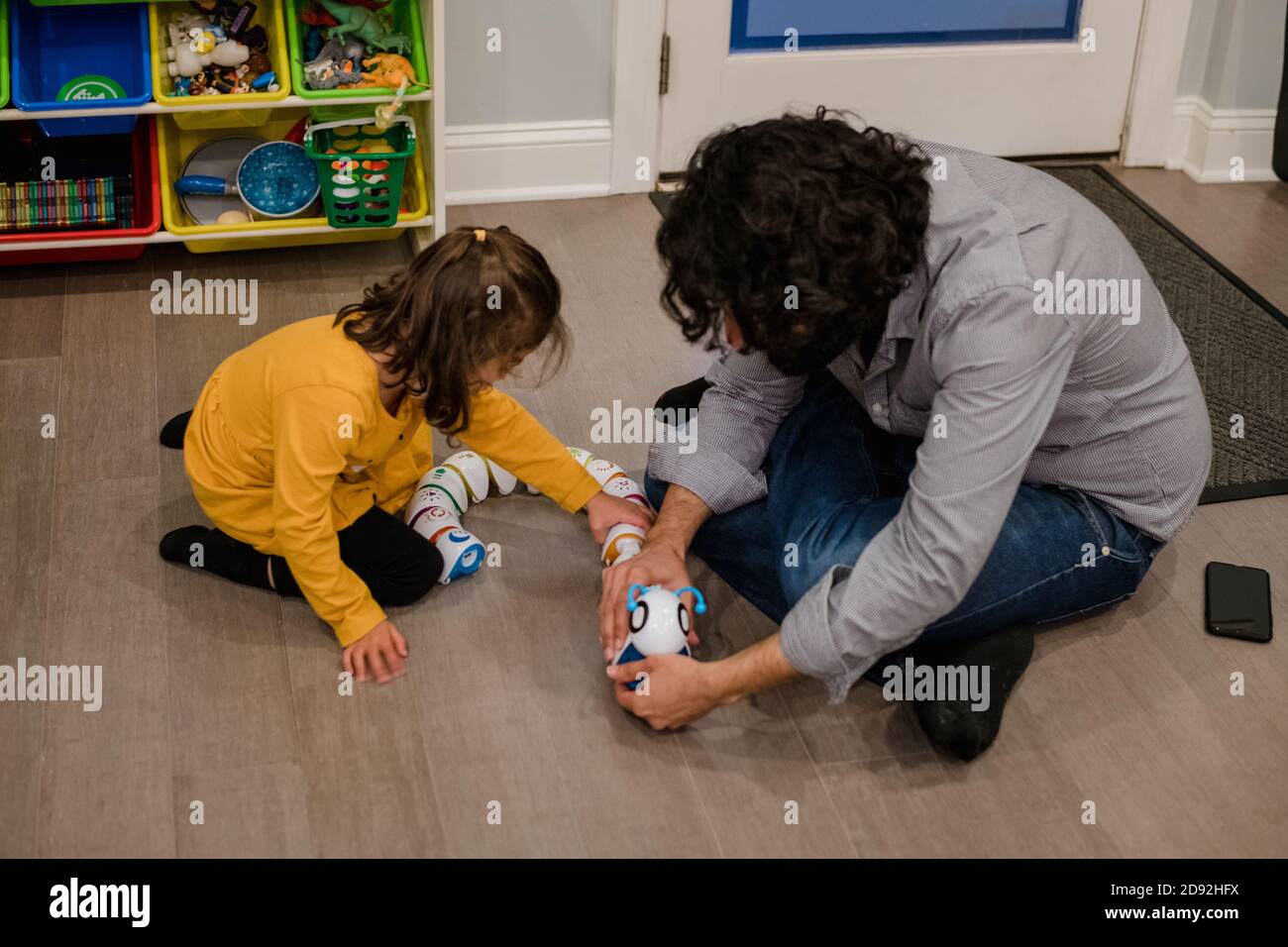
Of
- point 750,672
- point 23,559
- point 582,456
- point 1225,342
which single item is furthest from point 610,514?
point 1225,342

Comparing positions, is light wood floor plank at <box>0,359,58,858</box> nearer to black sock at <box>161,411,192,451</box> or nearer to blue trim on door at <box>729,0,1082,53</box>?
black sock at <box>161,411,192,451</box>

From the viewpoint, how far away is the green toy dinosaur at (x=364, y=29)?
2.38 metres

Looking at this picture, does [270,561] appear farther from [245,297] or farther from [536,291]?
[245,297]

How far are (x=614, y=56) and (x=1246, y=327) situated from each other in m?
1.26

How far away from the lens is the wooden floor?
159cm

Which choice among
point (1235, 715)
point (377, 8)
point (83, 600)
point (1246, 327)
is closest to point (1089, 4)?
point (1246, 327)

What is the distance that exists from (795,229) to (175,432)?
109 cm

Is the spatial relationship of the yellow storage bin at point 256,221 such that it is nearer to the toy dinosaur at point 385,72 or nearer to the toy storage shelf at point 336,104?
the toy storage shelf at point 336,104

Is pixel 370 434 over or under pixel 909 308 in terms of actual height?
under

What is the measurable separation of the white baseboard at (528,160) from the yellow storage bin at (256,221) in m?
0.21

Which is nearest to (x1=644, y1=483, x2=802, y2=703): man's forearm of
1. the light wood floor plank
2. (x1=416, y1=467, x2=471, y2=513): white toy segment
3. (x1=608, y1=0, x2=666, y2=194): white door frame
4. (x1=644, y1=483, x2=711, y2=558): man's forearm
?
(x1=644, y1=483, x2=711, y2=558): man's forearm

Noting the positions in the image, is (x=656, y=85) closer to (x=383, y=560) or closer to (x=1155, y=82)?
(x=1155, y=82)

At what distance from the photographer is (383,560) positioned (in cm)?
184

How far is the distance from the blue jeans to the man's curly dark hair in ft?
1.06
